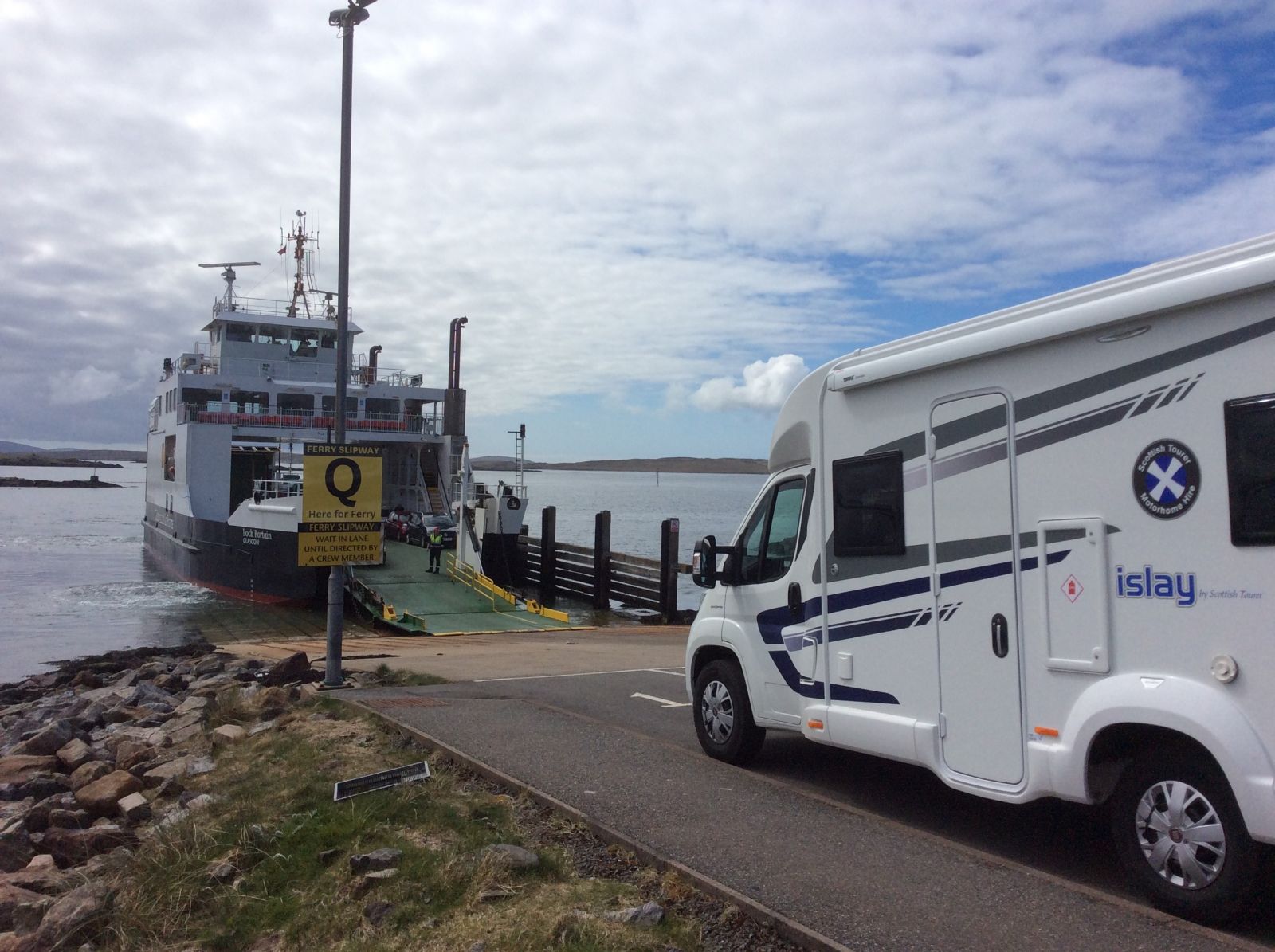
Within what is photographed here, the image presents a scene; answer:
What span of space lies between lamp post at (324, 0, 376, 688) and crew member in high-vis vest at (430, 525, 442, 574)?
46.9 feet

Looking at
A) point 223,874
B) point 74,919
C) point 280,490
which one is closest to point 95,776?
point 74,919

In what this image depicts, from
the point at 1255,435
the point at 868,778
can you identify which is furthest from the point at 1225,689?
the point at 868,778

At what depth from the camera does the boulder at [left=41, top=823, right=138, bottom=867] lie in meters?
6.93

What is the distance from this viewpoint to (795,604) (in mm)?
6566

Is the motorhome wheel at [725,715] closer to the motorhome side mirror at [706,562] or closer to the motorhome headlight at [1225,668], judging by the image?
the motorhome side mirror at [706,562]

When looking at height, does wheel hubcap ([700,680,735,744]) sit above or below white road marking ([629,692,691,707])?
above

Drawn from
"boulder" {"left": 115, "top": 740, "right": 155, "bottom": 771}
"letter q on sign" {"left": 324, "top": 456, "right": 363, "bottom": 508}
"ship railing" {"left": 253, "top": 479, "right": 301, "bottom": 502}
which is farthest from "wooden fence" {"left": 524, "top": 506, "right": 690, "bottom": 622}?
"boulder" {"left": 115, "top": 740, "right": 155, "bottom": 771}

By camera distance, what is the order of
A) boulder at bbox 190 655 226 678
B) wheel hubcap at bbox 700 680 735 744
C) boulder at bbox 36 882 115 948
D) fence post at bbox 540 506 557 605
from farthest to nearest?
fence post at bbox 540 506 557 605 < boulder at bbox 190 655 226 678 < wheel hubcap at bbox 700 680 735 744 < boulder at bbox 36 882 115 948

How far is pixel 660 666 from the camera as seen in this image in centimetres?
1352

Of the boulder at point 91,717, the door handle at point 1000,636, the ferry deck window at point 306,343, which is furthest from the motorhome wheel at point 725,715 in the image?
the ferry deck window at point 306,343

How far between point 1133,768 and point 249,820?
15.8 ft

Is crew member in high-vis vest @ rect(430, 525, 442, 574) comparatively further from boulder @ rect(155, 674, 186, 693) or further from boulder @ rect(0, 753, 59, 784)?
boulder @ rect(0, 753, 59, 784)

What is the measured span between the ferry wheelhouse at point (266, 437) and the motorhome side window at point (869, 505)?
21166mm

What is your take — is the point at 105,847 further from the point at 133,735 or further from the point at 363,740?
the point at 133,735
